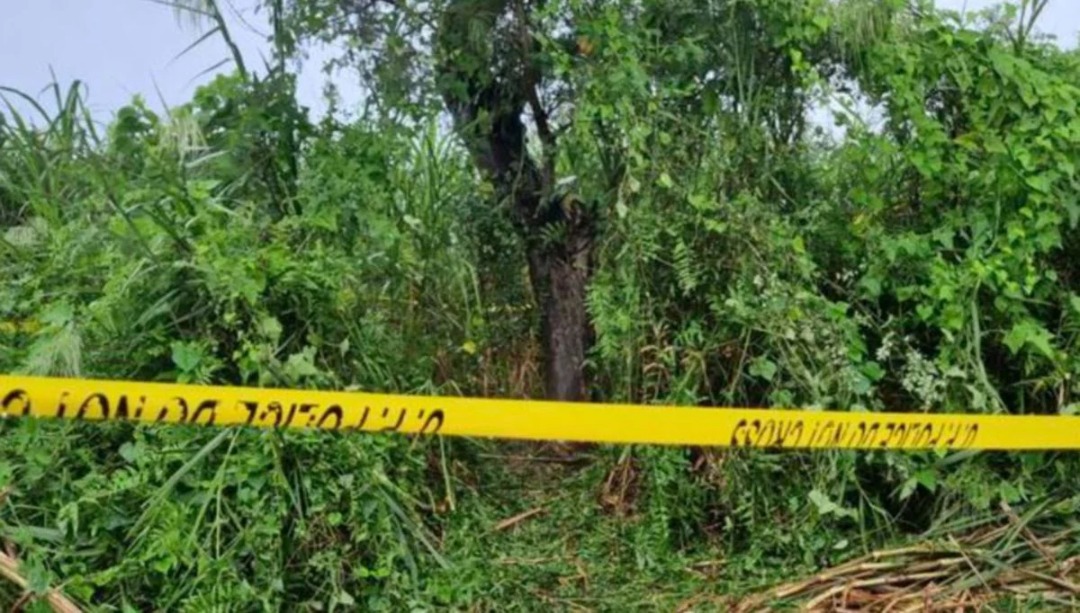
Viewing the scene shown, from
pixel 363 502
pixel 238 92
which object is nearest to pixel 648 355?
pixel 363 502

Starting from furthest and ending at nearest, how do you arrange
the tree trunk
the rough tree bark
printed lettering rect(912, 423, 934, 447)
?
1. the tree trunk
2. the rough tree bark
3. printed lettering rect(912, 423, 934, 447)

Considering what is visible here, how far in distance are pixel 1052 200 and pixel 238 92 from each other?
309 cm

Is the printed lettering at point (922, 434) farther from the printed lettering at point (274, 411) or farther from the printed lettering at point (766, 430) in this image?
the printed lettering at point (274, 411)

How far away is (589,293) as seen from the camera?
4.01m

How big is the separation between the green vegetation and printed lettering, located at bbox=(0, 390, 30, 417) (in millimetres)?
474

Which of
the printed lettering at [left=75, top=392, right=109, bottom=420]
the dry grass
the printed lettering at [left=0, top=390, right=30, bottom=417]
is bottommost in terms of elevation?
the dry grass

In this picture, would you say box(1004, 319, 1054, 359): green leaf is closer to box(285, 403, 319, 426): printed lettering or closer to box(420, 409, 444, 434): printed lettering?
box(420, 409, 444, 434): printed lettering

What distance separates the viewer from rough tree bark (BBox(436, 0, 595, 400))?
4.32m

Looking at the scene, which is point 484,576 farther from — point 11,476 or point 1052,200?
point 1052,200

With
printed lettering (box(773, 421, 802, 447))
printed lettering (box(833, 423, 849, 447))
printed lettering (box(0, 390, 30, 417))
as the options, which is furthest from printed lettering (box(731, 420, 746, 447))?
printed lettering (box(0, 390, 30, 417))

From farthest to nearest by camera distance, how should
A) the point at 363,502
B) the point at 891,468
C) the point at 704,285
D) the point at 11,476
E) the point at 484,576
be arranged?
1. the point at 704,285
2. the point at 891,468
3. the point at 484,576
4. the point at 363,502
5. the point at 11,476

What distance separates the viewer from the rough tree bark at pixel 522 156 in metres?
4.32

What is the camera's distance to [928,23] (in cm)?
401

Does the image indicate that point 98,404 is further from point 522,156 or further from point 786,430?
point 522,156
